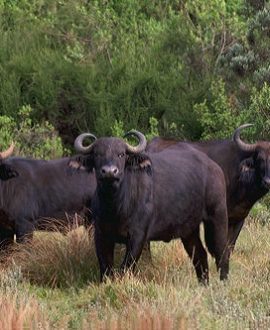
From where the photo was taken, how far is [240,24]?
1151 inches

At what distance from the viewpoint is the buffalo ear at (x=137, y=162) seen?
36.3ft

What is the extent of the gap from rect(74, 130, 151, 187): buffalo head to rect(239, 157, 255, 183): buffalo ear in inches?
99.2

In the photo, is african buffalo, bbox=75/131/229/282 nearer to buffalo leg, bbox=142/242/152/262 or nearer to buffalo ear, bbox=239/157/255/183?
buffalo leg, bbox=142/242/152/262

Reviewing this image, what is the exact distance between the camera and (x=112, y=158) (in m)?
10.7

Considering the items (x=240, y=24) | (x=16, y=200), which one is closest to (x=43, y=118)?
(x=240, y=24)

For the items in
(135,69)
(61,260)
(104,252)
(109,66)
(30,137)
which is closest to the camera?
(104,252)

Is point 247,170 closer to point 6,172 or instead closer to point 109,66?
point 6,172

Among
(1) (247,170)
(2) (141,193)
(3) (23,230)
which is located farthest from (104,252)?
(1) (247,170)

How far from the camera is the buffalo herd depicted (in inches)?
429

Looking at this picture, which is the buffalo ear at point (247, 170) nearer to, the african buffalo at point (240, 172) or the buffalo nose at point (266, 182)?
the african buffalo at point (240, 172)

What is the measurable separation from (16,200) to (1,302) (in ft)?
16.3

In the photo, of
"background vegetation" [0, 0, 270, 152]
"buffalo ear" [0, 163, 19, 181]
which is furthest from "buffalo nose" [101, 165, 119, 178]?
"background vegetation" [0, 0, 270, 152]

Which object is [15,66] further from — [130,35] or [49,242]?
[49,242]

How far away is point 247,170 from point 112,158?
330 centimetres
